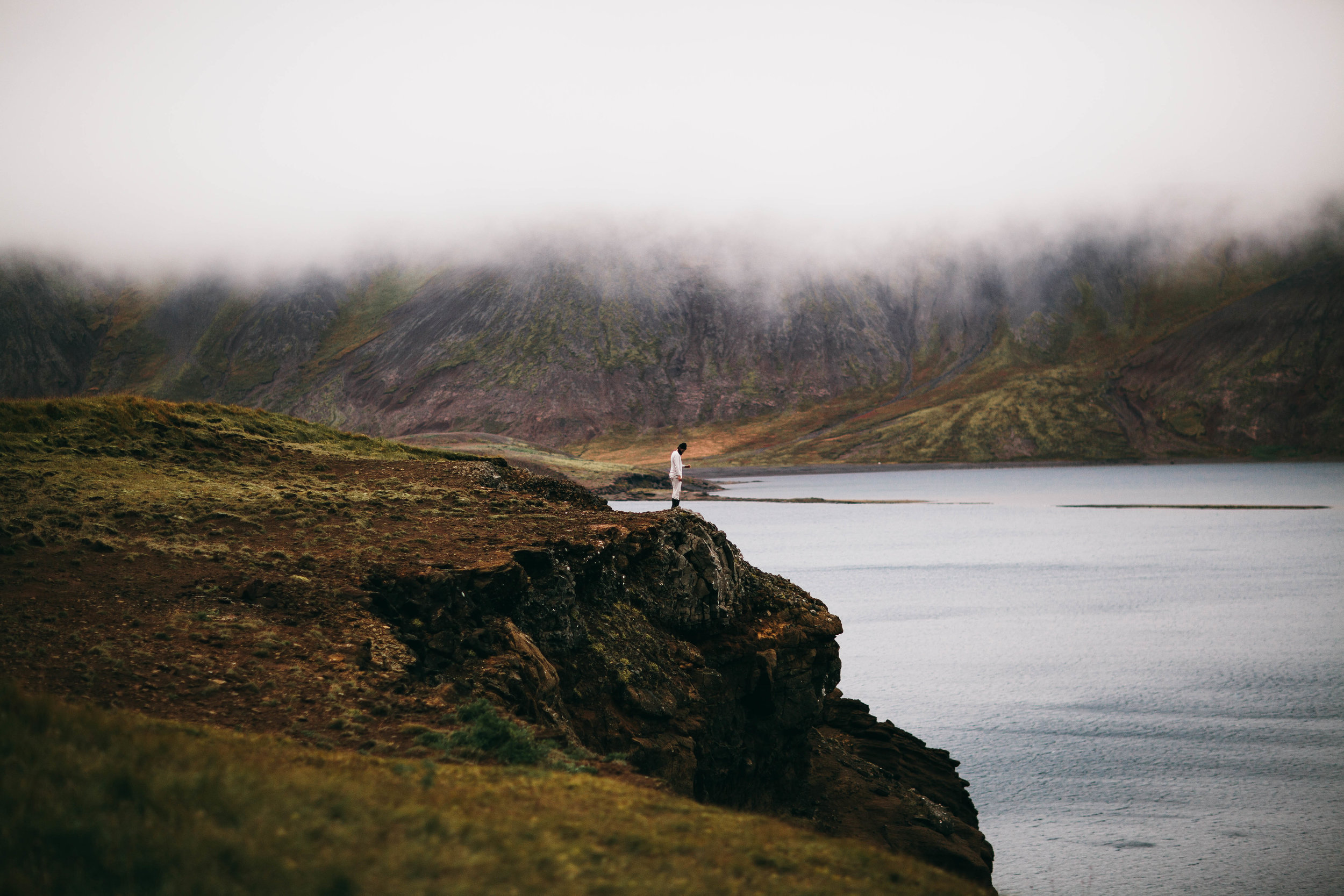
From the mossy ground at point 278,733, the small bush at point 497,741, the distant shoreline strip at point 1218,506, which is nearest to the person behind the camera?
the mossy ground at point 278,733

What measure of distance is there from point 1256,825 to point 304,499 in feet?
100

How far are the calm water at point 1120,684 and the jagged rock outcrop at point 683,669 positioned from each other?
380cm

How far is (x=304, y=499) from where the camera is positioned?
2680 cm

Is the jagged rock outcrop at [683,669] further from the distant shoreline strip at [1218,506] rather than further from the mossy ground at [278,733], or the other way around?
the distant shoreline strip at [1218,506]

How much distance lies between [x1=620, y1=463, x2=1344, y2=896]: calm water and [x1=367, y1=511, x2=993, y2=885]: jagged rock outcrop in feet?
12.5

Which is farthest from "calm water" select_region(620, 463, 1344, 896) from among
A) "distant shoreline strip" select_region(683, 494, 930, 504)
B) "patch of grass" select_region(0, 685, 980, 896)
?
"distant shoreline strip" select_region(683, 494, 930, 504)

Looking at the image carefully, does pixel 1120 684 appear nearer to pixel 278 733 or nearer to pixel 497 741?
pixel 497 741

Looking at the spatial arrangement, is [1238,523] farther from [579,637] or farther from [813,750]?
[579,637]

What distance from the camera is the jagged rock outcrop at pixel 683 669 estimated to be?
19.1 meters

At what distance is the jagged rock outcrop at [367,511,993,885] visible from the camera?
19.1m

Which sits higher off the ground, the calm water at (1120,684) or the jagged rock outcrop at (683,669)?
the jagged rock outcrop at (683,669)

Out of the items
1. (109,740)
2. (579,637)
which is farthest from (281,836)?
(579,637)

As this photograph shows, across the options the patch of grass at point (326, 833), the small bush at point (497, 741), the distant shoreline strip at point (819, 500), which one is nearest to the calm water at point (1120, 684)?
A: the small bush at point (497, 741)

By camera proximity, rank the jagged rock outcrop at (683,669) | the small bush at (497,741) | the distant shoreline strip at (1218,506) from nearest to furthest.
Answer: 1. the small bush at (497,741)
2. the jagged rock outcrop at (683,669)
3. the distant shoreline strip at (1218,506)
